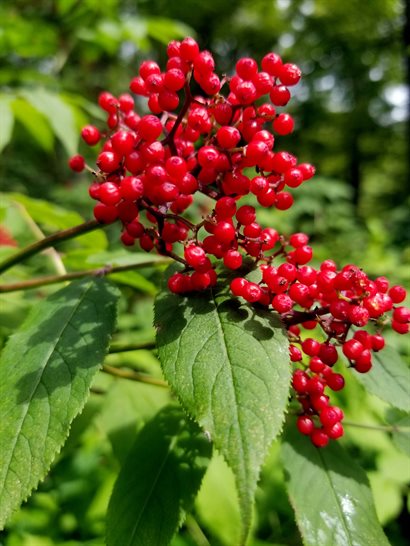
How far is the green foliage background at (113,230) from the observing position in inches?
88.9

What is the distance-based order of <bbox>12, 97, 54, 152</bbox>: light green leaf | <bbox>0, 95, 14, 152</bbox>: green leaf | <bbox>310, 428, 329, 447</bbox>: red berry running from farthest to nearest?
1. <bbox>12, 97, 54, 152</bbox>: light green leaf
2. <bbox>0, 95, 14, 152</bbox>: green leaf
3. <bbox>310, 428, 329, 447</bbox>: red berry

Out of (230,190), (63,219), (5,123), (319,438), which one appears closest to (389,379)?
(319,438)

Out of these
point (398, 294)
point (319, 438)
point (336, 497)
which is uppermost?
point (398, 294)

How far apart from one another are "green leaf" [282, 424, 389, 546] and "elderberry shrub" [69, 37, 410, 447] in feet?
0.95

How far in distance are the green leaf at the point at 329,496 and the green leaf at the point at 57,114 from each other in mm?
2342

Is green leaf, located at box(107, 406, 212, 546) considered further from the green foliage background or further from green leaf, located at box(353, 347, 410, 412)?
green leaf, located at box(353, 347, 410, 412)

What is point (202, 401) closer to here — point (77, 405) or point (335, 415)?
point (77, 405)

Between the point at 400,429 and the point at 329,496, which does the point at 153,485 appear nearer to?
the point at 329,496

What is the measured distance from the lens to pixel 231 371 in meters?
0.97

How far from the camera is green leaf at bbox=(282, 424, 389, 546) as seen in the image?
124cm

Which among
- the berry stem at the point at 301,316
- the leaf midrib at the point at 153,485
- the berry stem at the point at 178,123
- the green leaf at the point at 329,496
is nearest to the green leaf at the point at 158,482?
the leaf midrib at the point at 153,485

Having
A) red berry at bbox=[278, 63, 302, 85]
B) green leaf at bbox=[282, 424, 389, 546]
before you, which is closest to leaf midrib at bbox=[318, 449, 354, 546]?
green leaf at bbox=[282, 424, 389, 546]

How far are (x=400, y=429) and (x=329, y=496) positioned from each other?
18.6 inches

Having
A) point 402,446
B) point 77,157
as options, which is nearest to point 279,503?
point 402,446
